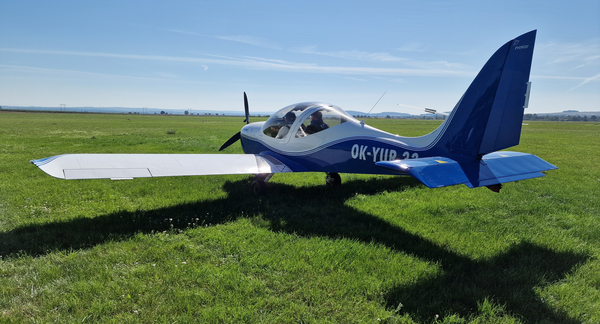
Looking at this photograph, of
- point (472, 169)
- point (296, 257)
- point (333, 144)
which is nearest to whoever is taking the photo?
point (296, 257)

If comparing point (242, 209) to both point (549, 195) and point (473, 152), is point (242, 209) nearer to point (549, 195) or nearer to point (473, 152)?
point (473, 152)

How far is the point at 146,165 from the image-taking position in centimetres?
607

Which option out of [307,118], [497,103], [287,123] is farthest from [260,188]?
[497,103]

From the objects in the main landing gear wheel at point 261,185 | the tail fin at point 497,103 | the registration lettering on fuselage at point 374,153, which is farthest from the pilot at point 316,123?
the tail fin at point 497,103

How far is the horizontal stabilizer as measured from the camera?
3.96 metres

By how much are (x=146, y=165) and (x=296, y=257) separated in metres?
3.67

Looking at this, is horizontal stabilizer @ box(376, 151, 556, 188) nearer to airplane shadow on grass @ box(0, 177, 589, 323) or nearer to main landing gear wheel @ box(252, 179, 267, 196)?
airplane shadow on grass @ box(0, 177, 589, 323)

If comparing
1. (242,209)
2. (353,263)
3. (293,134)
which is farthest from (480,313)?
(293,134)

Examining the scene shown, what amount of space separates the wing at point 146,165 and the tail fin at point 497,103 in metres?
4.18

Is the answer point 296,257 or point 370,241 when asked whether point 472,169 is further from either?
point 296,257

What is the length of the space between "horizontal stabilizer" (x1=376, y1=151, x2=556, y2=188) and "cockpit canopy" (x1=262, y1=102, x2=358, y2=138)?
3.06 m

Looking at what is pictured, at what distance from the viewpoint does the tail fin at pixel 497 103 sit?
179 inches

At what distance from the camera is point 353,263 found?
4.15m

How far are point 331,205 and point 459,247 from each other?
109 inches
